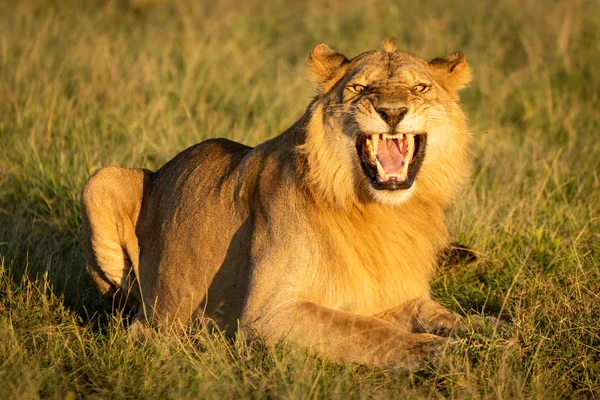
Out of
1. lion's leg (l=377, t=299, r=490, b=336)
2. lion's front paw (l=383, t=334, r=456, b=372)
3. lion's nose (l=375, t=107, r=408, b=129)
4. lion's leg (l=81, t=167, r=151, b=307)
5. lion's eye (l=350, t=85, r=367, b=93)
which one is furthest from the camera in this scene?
lion's leg (l=81, t=167, r=151, b=307)

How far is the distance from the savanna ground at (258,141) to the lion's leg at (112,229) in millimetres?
261

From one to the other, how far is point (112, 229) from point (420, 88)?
1.89 m

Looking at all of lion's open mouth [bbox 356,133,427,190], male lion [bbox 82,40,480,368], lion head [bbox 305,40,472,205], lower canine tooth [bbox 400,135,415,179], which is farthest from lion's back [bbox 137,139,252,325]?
lower canine tooth [bbox 400,135,415,179]

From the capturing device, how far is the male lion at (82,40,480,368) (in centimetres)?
415

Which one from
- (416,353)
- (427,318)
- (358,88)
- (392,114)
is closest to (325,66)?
(358,88)

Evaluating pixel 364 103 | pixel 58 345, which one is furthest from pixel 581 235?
pixel 58 345

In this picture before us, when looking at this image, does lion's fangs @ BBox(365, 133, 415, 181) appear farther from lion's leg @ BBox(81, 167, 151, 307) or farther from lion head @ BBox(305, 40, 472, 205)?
lion's leg @ BBox(81, 167, 151, 307)

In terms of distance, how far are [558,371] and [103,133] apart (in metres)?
4.41

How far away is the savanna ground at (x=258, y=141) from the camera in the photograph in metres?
3.95

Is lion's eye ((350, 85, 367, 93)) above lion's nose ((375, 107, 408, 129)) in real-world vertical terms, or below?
above

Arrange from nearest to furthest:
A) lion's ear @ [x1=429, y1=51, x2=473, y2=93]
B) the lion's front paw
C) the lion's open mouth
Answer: the lion's front paw → the lion's open mouth → lion's ear @ [x1=429, y1=51, x2=473, y2=93]

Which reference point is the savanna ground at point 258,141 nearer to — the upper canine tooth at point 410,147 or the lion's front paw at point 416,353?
the lion's front paw at point 416,353

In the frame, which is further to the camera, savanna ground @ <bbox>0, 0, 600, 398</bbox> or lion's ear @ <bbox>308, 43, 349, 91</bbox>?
lion's ear @ <bbox>308, 43, 349, 91</bbox>

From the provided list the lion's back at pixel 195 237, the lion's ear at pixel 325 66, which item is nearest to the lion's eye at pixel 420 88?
the lion's ear at pixel 325 66
